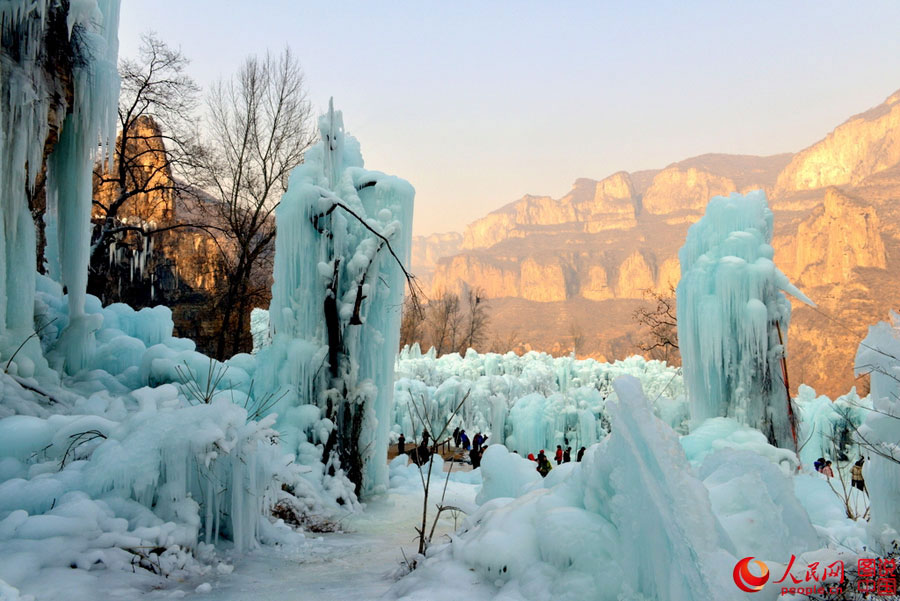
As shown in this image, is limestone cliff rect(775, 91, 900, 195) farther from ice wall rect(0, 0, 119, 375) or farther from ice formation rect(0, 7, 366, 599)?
ice wall rect(0, 0, 119, 375)

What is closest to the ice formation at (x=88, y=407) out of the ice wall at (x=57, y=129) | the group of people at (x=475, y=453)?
the ice wall at (x=57, y=129)

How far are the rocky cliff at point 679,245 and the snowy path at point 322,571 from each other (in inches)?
657

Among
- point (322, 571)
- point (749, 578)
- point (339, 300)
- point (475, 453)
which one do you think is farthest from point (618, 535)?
point (475, 453)

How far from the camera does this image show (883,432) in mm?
5168

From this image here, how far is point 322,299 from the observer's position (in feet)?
31.3

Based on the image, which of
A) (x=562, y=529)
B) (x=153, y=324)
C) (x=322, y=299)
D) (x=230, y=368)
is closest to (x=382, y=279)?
(x=322, y=299)

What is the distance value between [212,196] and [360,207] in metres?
9.67

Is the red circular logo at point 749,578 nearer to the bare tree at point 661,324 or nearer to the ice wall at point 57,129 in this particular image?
the ice wall at point 57,129

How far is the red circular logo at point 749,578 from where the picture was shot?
138 inches

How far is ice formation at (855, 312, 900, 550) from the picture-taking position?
5055 millimetres

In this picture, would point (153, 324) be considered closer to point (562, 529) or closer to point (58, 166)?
point (58, 166)

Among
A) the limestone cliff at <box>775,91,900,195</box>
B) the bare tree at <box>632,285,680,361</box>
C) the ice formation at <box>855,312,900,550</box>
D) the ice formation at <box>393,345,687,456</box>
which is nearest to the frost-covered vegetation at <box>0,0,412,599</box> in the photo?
the ice formation at <box>855,312,900,550</box>

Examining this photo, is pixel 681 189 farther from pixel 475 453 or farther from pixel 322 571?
pixel 322 571

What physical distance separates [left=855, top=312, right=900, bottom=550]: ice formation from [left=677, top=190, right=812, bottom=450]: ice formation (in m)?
5.63
